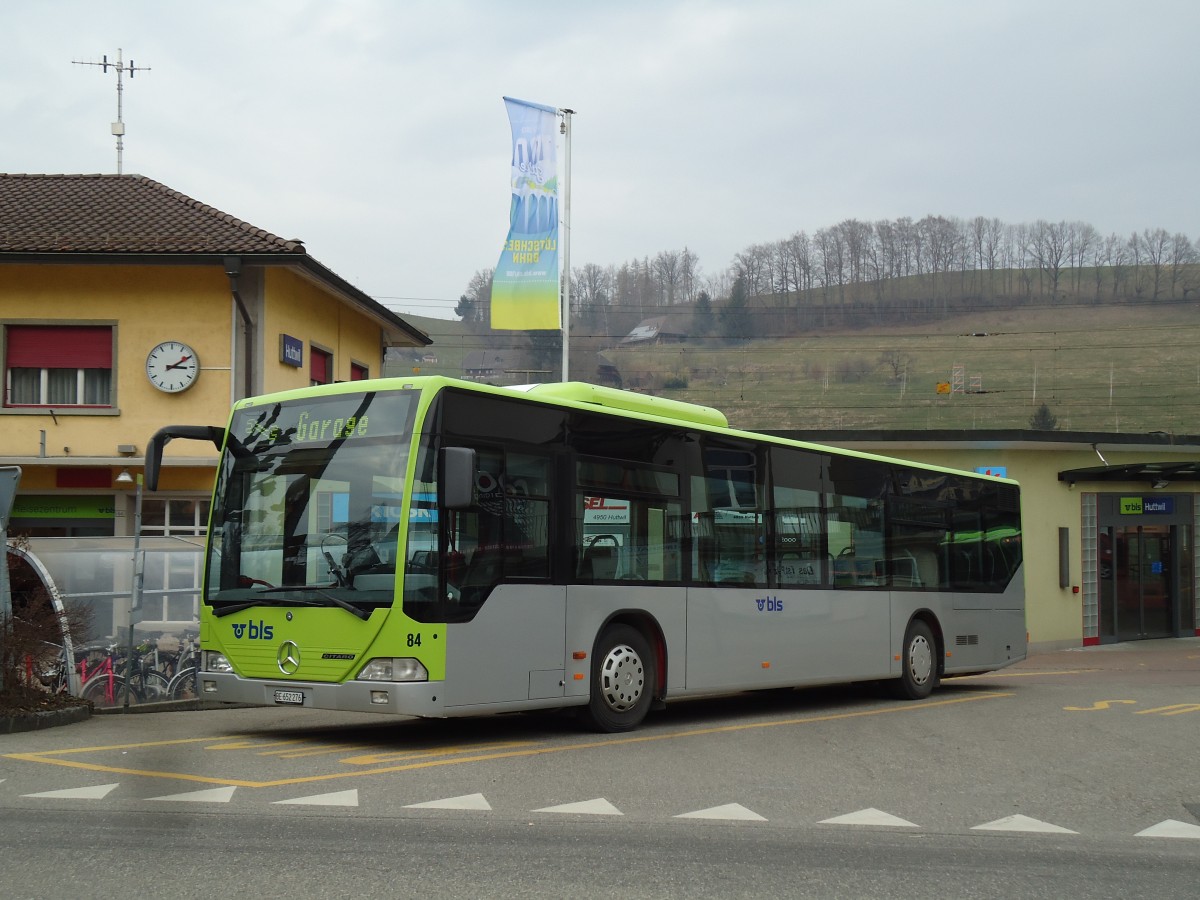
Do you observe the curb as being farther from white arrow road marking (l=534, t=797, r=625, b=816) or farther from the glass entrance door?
the glass entrance door

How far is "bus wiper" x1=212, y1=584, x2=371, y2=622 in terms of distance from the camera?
397 inches

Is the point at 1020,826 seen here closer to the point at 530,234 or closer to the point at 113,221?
the point at 530,234

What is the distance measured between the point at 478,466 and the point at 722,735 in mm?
3477

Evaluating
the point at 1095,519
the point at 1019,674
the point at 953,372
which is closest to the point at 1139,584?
the point at 1095,519

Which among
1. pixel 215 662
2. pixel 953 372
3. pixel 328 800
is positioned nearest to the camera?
pixel 328 800

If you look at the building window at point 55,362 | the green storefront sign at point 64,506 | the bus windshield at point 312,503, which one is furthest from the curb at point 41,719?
the green storefront sign at point 64,506

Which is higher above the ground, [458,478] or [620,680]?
[458,478]

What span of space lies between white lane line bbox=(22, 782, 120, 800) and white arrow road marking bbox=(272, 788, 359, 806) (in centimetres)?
111

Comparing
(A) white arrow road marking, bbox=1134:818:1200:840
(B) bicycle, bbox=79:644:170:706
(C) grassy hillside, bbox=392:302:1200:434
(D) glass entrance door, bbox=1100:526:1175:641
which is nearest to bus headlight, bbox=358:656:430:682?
(A) white arrow road marking, bbox=1134:818:1200:840

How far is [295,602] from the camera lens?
1047 centimetres

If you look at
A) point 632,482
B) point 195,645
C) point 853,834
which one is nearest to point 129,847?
point 853,834

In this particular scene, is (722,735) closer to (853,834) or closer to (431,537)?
(431,537)

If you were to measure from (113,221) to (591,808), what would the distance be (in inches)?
784

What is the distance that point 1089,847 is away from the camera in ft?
23.7
